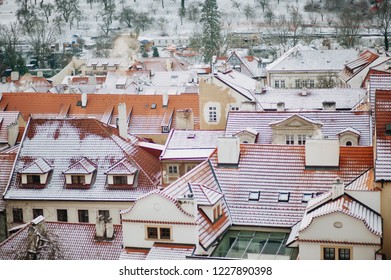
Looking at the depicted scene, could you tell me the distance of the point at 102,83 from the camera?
2127 centimetres

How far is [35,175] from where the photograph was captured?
35.7 ft

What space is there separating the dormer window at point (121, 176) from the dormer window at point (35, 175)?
0.77m

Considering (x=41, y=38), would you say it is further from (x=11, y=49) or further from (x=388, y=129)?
(x=388, y=129)

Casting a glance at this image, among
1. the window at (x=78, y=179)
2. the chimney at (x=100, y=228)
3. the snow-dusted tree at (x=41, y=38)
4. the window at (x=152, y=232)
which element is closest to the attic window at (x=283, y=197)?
the window at (x=152, y=232)

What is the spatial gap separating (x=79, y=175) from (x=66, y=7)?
9.77 ft

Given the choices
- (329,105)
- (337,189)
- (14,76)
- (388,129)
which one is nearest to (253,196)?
(337,189)

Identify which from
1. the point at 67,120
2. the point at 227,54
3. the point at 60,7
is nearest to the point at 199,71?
the point at 227,54

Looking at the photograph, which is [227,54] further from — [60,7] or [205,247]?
[205,247]

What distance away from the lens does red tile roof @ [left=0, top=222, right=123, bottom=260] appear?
332 inches

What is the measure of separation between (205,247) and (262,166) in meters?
1.49

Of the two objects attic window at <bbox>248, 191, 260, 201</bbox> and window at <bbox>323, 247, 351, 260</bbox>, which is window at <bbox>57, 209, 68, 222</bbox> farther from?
window at <bbox>323, 247, 351, 260</bbox>

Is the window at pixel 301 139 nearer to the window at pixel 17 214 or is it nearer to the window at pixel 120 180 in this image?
the window at pixel 120 180

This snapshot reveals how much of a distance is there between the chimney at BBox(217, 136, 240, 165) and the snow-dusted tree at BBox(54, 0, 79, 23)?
168 inches

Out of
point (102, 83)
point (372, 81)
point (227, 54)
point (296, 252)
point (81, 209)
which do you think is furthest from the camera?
point (227, 54)
